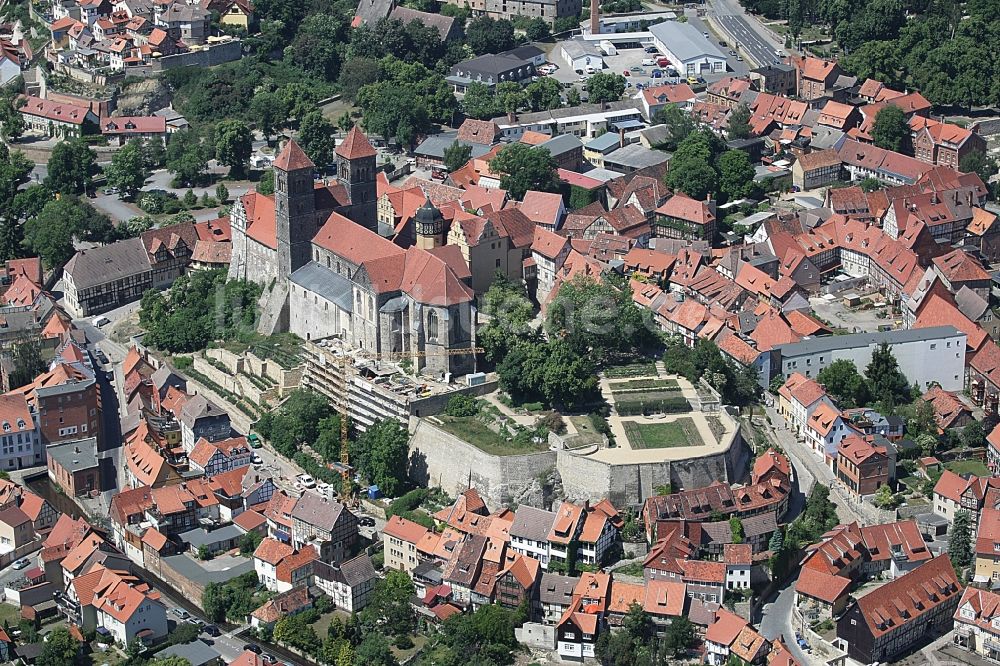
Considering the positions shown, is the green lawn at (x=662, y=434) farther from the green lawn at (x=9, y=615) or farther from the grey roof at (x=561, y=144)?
the grey roof at (x=561, y=144)

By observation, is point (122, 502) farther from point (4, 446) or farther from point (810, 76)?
point (810, 76)

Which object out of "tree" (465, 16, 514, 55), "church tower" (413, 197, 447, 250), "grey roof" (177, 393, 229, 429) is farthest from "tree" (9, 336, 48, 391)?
"tree" (465, 16, 514, 55)

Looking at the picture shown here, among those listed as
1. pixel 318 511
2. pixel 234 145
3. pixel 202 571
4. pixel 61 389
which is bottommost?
pixel 202 571

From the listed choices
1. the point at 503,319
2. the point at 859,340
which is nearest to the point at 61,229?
the point at 503,319

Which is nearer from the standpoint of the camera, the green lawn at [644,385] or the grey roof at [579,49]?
the green lawn at [644,385]

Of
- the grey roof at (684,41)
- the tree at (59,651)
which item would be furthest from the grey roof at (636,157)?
the tree at (59,651)

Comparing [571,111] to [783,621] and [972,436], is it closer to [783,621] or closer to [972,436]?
[972,436]
